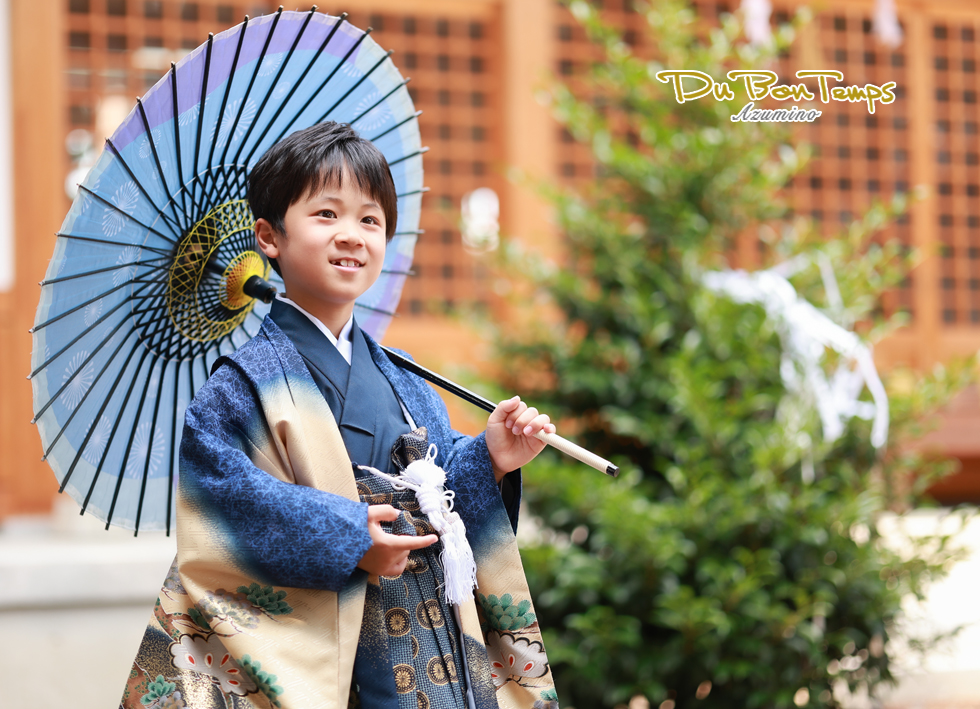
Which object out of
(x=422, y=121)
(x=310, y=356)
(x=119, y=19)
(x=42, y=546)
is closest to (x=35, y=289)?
(x=42, y=546)

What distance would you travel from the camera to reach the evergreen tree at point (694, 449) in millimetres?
3021

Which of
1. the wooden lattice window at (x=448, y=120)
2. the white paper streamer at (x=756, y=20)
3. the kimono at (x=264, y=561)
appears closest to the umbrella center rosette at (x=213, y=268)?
the kimono at (x=264, y=561)

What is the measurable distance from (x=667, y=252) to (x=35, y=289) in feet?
11.1

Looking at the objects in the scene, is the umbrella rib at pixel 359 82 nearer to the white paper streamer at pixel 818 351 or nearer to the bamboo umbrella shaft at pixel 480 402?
the bamboo umbrella shaft at pixel 480 402

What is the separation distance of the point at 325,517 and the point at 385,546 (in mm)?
104

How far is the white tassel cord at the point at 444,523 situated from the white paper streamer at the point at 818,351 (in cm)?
203

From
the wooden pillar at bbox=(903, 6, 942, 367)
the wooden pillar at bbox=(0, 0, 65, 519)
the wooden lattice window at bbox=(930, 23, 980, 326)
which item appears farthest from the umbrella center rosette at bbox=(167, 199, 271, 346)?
the wooden lattice window at bbox=(930, 23, 980, 326)

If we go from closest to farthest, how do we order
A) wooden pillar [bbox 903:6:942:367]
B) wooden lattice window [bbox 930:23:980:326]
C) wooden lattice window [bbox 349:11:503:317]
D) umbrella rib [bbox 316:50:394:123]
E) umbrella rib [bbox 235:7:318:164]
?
umbrella rib [bbox 235:7:318:164], umbrella rib [bbox 316:50:394:123], wooden lattice window [bbox 349:11:503:317], wooden pillar [bbox 903:6:942:367], wooden lattice window [bbox 930:23:980:326]

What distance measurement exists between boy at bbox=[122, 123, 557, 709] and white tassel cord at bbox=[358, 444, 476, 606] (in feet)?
0.10

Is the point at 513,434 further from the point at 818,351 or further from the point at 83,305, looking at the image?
the point at 818,351

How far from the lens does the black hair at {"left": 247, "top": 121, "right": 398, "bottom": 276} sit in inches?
60.8

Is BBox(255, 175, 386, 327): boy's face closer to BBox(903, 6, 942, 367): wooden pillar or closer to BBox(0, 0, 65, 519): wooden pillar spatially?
BBox(0, 0, 65, 519): wooden pillar

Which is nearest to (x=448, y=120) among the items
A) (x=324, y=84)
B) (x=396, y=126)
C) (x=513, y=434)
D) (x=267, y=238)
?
(x=396, y=126)

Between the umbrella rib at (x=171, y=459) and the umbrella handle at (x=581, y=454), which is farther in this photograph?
the umbrella rib at (x=171, y=459)
